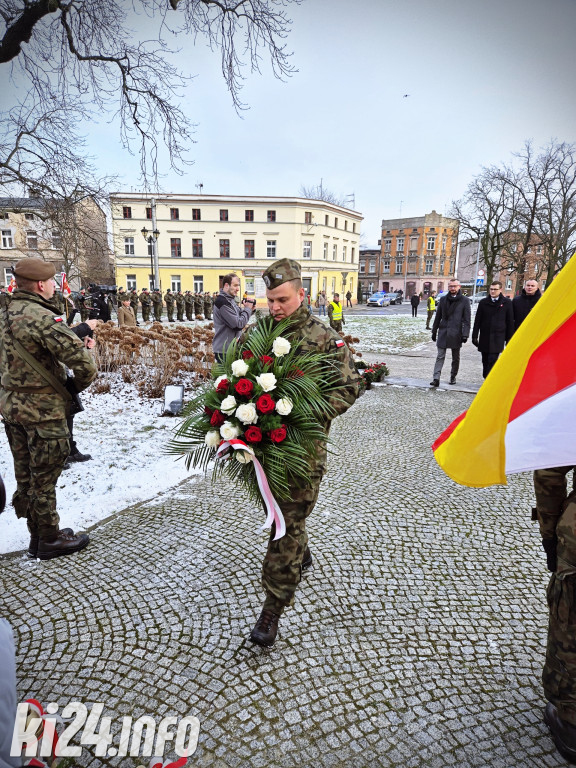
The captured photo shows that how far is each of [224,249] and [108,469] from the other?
156 ft

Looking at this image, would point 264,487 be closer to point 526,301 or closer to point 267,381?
point 267,381

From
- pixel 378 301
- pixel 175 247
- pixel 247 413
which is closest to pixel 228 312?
pixel 247 413

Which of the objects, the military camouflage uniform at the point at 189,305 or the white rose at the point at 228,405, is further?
the military camouflage uniform at the point at 189,305

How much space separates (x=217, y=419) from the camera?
2.32 metres

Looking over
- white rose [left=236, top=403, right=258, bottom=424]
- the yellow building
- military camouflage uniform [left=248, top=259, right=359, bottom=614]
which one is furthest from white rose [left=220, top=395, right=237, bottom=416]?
the yellow building

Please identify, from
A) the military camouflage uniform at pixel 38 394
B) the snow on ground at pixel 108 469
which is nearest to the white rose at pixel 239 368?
the military camouflage uniform at pixel 38 394

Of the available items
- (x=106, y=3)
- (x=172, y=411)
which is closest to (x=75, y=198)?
(x=106, y=3)

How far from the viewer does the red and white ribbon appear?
221 cm

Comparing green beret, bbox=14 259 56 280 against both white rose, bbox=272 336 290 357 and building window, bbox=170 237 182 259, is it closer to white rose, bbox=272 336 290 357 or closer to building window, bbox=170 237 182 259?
white rose, bbox=272 336 290 357

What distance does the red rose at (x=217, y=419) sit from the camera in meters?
2.32

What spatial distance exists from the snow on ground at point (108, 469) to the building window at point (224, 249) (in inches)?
1752

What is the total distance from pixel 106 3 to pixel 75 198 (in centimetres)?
356

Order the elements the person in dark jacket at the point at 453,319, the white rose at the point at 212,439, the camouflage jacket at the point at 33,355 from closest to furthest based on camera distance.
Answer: the white rose at the point at 212,439, the camouflage jacket at the point at 33,355, the person in dark jacket at the point at 453,319

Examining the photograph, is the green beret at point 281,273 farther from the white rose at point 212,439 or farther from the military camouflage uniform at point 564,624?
the military camouflage uniform at point 564,624
